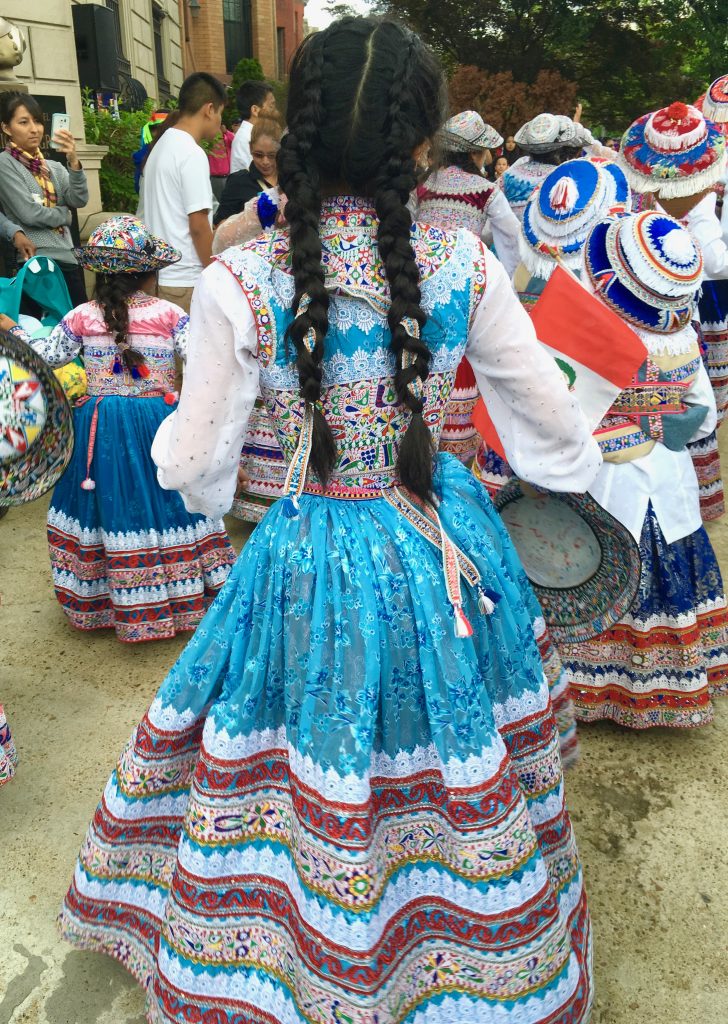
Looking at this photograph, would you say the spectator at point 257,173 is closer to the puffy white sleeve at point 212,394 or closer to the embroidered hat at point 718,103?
the embroidered hat at point 718,103

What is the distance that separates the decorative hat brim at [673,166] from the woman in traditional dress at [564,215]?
0.58m

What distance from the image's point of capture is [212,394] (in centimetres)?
146

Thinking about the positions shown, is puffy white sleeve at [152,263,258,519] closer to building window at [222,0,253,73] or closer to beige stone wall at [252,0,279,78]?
building window at [222,0,253,73]

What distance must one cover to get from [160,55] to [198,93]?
54.5 feet

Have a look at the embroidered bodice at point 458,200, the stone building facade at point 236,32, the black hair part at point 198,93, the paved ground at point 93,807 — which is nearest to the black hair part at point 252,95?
the black hair part at point 198,93

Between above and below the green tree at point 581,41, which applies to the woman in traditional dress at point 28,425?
below

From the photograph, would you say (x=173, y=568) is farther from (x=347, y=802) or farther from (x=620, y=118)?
(x=620, y=118)

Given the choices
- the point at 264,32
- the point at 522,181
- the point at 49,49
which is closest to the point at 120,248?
the point at 522,181

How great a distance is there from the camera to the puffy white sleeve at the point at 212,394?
1406 millimetres

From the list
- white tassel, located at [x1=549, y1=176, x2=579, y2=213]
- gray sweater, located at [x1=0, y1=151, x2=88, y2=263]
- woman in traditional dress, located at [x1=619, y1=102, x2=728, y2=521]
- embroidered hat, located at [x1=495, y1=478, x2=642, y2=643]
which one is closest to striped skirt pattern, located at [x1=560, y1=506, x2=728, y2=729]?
embroidered hat, located at [x1=495, y1=478, x2=642, y2=643]

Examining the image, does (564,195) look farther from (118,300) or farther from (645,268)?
(118,300)

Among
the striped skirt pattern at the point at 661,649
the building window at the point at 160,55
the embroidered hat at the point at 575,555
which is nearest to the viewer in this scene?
the embroidered hat at the point at 575,555

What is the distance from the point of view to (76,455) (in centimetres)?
329

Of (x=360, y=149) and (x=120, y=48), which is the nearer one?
(x=360, y=149)
